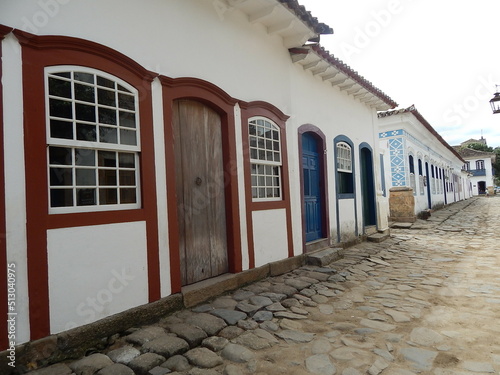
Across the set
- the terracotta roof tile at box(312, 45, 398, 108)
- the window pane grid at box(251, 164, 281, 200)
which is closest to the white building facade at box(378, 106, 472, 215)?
the terracotta roof tile at box(312, 45, 398, 108)

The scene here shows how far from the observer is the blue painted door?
625 centimetres

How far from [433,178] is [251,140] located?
16.5 m

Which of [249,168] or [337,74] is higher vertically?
[337,74]

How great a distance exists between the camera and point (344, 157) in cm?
760

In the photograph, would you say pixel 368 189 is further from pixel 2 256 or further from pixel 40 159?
pixel 2 256

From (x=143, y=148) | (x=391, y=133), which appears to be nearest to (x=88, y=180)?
(x=143, y=148)

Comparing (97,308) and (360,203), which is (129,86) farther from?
(360,203)

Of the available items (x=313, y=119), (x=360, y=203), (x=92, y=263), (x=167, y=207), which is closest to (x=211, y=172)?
(x=167, y=207)

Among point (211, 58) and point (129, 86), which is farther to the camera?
point (211, 58)

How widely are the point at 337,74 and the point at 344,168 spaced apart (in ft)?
7.10

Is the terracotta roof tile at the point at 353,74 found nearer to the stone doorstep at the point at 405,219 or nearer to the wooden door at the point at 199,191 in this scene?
the wooden door at the point at 199,191

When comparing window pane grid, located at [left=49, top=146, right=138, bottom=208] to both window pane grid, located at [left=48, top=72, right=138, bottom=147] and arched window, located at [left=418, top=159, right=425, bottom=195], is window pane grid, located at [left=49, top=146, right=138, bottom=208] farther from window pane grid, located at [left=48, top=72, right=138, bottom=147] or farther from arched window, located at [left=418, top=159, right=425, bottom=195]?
arched window, located at [left=418, top=159, right=425, bottom=195]

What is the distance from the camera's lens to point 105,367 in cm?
246

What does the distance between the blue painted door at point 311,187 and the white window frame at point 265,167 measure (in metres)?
0.90
